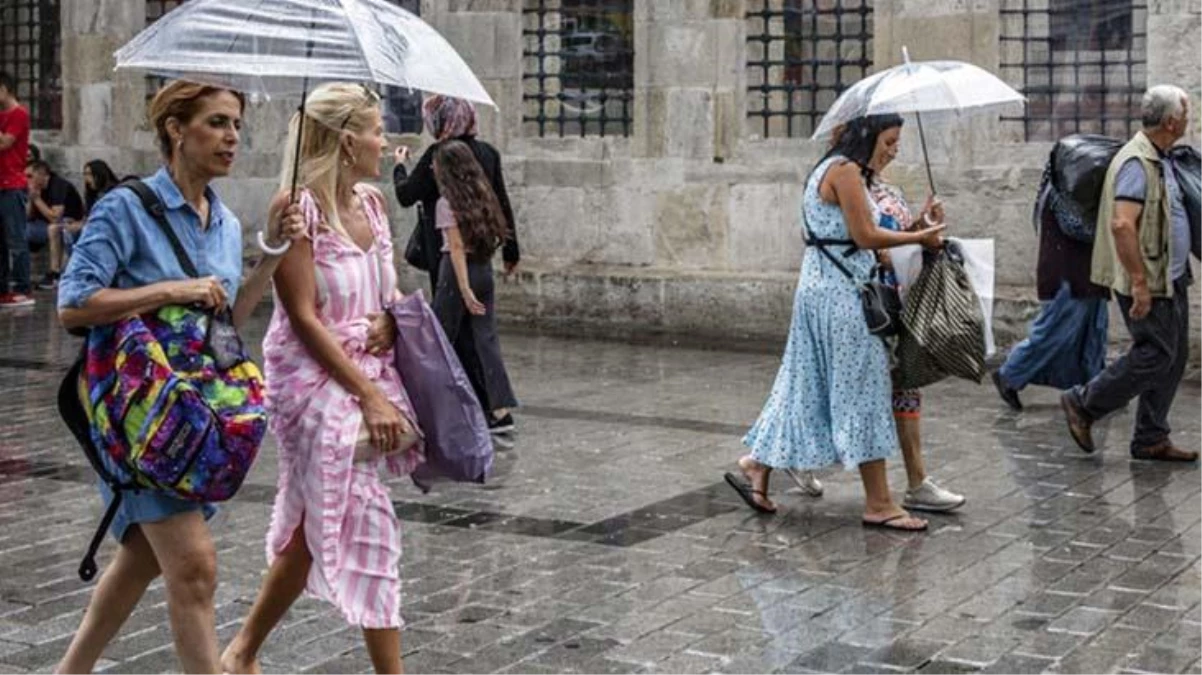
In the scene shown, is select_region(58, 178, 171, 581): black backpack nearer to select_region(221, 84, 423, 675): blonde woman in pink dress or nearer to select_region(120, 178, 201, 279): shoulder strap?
select_region(120, 178, 201, 279): shoulder strap

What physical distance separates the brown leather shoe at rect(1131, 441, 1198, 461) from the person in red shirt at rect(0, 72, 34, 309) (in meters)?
9.53

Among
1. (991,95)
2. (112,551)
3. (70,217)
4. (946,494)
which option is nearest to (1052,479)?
(946,494)

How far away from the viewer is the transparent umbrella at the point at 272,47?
5094 mm

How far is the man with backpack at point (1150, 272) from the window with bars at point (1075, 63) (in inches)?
146

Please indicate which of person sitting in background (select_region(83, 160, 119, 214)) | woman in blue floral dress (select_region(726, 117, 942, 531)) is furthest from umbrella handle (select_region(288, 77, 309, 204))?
person sitting in background (select_region(83, 160, 119, 214))

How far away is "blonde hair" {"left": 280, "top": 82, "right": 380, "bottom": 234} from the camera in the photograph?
17.5ft

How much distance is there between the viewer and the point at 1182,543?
7566mm

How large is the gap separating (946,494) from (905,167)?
568 centimetres

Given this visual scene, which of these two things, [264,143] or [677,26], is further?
[264,143]

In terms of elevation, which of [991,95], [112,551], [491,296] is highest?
[991,95]

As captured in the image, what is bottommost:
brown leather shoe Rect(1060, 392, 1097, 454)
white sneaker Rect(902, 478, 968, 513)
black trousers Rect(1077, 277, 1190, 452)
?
white sneaker Rect(902, 478, 968, 513)

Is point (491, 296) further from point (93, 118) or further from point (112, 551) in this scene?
point (93, 118)

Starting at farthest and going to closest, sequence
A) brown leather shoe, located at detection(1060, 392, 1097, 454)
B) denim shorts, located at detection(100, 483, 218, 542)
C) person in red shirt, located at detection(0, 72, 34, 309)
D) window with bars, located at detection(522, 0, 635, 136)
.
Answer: person in red shirt, located at detection(0, 72, 34, 309) → window with bars, located at detection(522, 0, 635, 136) → brown leather shoe, located at detection(1060, 392, 1097, 454) → denim shorts, located at detection(100, 483, 218, 542)

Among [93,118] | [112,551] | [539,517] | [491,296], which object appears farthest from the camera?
[93,118]
